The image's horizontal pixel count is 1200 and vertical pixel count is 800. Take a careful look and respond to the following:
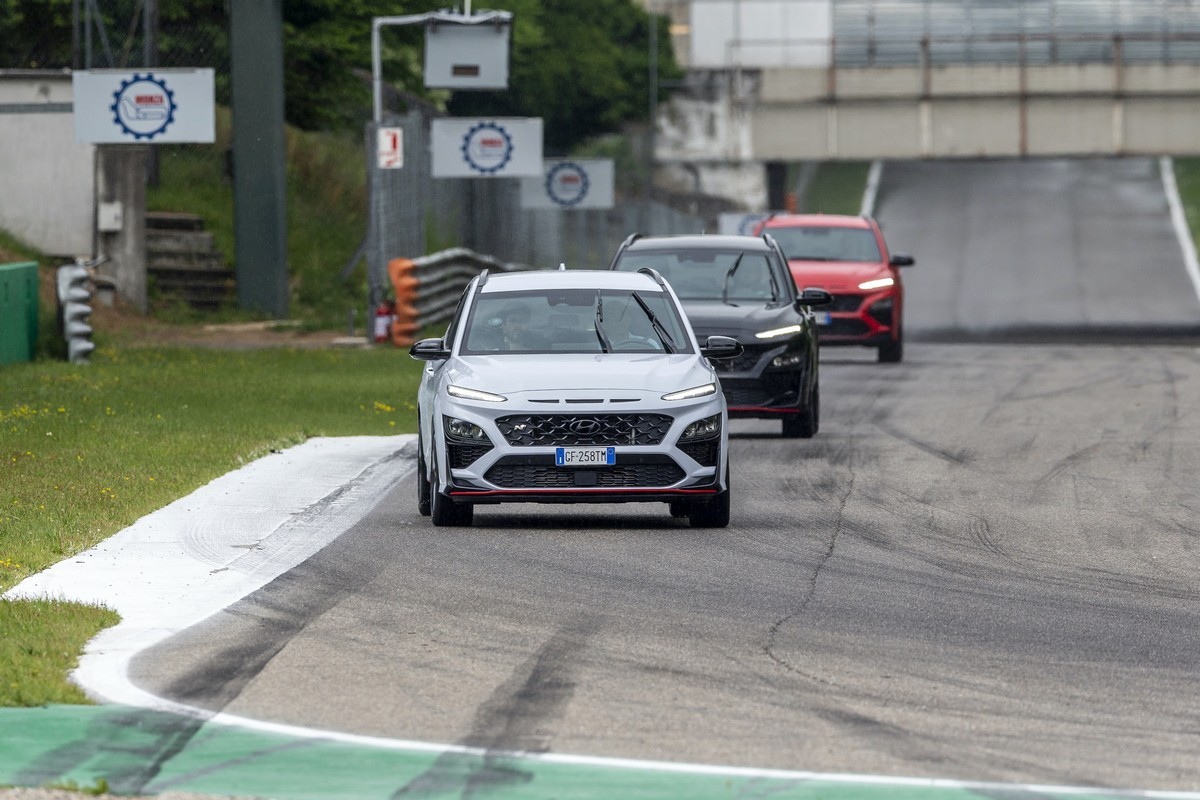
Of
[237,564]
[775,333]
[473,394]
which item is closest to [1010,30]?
[775,333]

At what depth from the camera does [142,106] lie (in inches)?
1410

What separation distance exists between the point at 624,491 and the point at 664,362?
102 centimetres

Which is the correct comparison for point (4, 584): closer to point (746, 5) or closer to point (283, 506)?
point (283, 506)

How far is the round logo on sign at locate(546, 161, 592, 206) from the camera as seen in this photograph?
49938 mm

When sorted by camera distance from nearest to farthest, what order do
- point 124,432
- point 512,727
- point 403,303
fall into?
point 512,727 → point 124,432 → point 403,303

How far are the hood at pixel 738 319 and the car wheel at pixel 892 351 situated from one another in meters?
11.2

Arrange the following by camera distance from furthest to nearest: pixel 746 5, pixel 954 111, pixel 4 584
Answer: pixel 746 5 < pixel 954 111 < pixel 4 584

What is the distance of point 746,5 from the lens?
3369 inches

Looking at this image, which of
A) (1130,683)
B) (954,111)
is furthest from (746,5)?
(1130,683)

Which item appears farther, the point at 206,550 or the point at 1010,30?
the point at 1010,30

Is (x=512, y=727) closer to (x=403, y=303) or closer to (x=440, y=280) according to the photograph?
(x=403, y=303)

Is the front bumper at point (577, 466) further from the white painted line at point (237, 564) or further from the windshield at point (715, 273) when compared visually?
the windshield at point (715, 273)

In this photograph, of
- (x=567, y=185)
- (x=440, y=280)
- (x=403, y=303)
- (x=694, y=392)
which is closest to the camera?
(x=694, y=392)

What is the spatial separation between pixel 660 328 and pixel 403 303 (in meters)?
21.0
